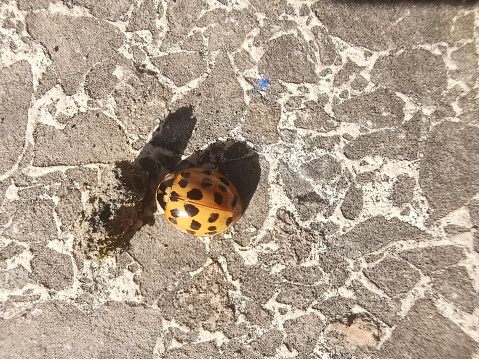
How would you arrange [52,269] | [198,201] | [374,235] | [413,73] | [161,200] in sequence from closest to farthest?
[198,201]
[161,200]
[413,73]
[374,235]
[52,269]

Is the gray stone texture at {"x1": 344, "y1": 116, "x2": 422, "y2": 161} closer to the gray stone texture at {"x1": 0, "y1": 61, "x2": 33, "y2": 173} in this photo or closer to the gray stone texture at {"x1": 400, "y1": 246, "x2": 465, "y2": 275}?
the gray stone texture at {"x1": 400, "y1": 246, "x2": 465, "y2": 275}

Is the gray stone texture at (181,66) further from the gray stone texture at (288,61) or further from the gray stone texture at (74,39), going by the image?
the gray stone texture at (288,61)

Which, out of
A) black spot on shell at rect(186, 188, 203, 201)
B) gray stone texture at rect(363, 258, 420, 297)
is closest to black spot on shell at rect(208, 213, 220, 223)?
black spot on shell at rect(186, 188, 203, 201)

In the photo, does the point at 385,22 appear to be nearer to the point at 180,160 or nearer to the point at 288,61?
the point at 288,61

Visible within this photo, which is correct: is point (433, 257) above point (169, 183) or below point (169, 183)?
above

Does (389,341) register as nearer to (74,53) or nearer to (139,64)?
(139,64)

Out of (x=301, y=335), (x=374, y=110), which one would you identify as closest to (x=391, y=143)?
(x=374, y=110)
